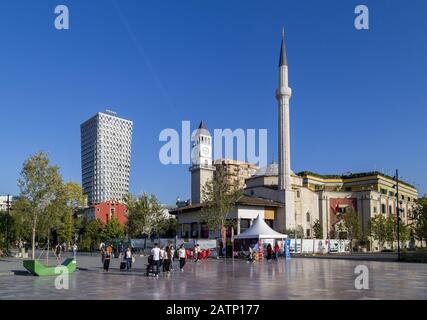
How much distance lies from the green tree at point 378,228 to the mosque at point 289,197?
3.10 metres

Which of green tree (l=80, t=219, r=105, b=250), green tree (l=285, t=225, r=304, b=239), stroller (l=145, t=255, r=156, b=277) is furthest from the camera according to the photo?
green tree (l=80, t=219, r=105, b=250)

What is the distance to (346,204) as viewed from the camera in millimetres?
85688

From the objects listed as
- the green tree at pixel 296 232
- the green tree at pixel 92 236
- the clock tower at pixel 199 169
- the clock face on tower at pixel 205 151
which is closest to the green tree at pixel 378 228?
the green tree at pixel 296 232

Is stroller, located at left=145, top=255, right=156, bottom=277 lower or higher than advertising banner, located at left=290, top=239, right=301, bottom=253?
higher

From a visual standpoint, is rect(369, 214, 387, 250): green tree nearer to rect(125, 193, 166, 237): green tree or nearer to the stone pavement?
rect(125, 193, 166, 237): green tree

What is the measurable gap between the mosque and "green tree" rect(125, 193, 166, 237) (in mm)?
3482

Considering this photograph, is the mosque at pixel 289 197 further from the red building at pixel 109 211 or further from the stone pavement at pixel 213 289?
the stone pavement at pixel 213 289

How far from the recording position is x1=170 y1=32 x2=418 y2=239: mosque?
7075cm

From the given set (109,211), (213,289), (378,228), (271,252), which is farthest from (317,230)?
(213,289)

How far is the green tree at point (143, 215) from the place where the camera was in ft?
224

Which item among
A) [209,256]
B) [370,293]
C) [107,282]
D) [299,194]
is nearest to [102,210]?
[299,194]

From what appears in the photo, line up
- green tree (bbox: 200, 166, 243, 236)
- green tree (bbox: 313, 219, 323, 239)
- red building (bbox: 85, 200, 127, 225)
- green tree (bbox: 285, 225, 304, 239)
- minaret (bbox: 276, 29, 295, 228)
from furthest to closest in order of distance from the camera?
red building (bbox: 85, 200, 127, 225)
green tree (bbox: 313, 219, 323, 239)
minaret (bbox: 276, 29, 295, 228)
green tree (bbox: 285, 225, 304, 239)
green tree (bbox: 200, 166, 243, 236)

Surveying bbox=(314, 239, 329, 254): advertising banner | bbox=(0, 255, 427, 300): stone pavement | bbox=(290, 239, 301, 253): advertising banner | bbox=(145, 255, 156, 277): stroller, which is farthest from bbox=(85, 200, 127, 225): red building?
bbox=(0, 255, 427, 300): stone pavement
